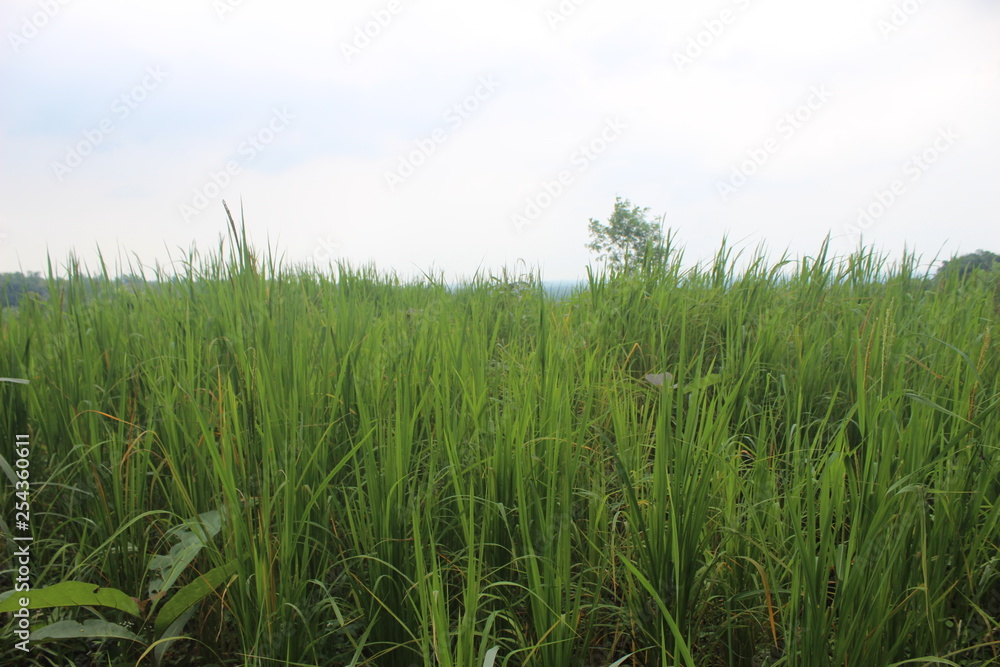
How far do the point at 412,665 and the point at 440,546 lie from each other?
0.26m

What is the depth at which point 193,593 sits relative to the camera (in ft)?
3.74

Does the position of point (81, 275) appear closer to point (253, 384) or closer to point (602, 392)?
point (253, 384)

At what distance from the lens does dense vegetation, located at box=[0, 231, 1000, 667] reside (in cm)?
110

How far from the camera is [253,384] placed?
A: 1527mm

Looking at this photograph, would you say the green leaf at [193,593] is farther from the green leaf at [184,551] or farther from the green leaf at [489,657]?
the green leaf at [489,657]

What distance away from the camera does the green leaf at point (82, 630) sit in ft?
3.75

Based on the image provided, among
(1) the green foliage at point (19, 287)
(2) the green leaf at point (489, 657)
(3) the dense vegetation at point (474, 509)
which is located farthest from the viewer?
(1) the green foliage at point (19, 287)

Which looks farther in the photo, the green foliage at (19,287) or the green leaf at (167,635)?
the green foliage at (19,287)

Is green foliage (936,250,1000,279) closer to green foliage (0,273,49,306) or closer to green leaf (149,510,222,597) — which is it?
green leaf (149,510,222,597)

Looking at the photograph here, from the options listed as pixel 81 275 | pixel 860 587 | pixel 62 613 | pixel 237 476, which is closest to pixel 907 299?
pixel 860 587

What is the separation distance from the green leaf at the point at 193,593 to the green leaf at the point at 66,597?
0.10 meters

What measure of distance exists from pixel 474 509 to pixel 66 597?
85 cm

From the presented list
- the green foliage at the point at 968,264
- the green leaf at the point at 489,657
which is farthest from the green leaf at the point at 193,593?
the green foliage at the point at 968,264

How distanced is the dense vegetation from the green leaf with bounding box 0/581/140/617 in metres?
0.05
